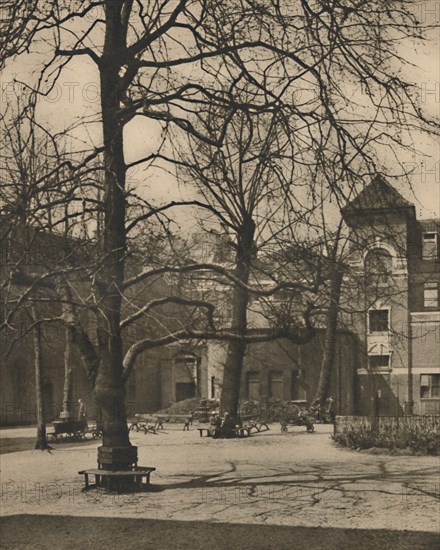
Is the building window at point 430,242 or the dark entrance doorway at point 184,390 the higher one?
the building window at point 430,242

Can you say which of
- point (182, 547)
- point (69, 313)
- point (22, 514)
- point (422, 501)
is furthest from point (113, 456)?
point (422, 501)

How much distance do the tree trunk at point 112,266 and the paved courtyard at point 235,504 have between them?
93 centimetres

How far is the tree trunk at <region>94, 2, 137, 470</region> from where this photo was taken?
958 centimetres

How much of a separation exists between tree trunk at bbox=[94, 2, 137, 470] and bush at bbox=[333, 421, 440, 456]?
9.46 m

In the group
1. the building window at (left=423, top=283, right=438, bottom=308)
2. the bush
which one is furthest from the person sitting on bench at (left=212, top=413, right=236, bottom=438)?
the building window at (left=423, top=283, right=438, bottom=308)

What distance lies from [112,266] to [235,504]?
441 centimetres

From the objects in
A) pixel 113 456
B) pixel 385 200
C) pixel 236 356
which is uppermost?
pixel 385 200

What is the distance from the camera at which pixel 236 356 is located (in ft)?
54.8

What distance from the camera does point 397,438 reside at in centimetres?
1947

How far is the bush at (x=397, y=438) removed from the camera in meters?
18.9

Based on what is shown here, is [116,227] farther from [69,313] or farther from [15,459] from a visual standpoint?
[15,459]

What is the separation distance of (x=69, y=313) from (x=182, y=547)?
4.46 meters

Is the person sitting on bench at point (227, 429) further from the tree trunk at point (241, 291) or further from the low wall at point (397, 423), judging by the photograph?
the tree trunk at point (241, 291)

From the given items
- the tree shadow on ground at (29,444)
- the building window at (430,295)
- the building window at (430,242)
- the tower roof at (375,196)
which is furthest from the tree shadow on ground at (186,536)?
the building window at (430,295)
